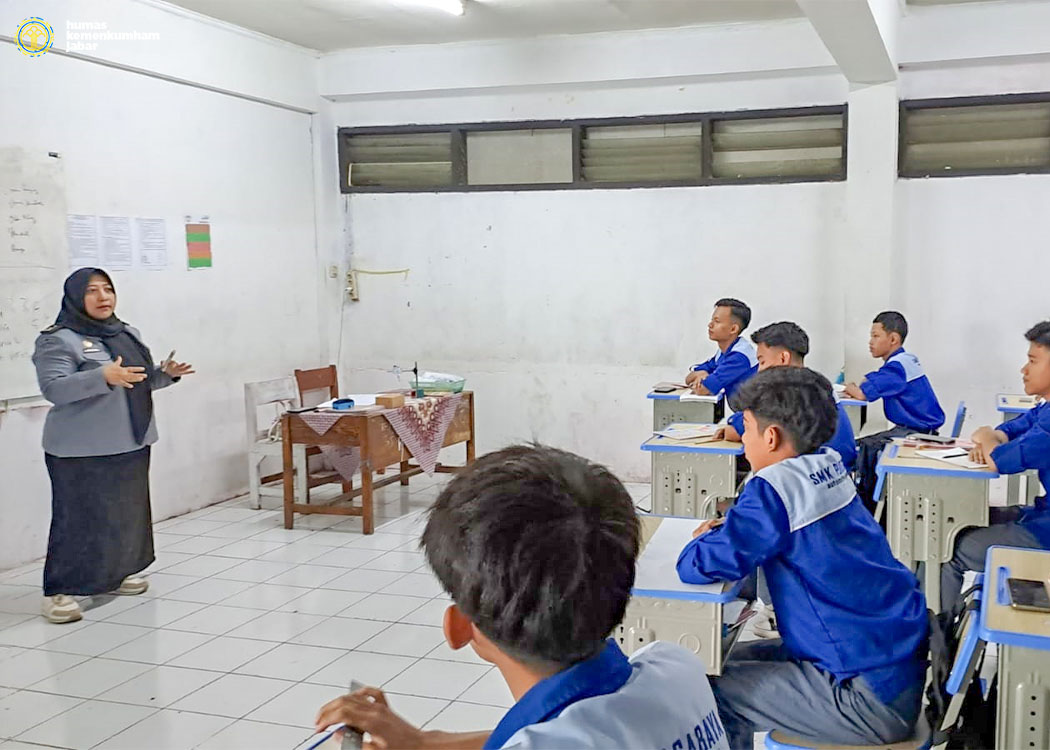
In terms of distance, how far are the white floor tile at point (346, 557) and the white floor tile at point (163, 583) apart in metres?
0.63

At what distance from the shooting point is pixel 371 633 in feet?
13.5

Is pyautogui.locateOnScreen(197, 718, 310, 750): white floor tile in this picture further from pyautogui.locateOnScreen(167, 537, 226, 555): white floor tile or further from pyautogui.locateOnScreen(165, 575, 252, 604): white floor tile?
pyautogui.locateOnScreen(167, 537, 226, 555): white floor tile

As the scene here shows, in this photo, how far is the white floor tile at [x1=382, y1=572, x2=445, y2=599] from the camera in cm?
462

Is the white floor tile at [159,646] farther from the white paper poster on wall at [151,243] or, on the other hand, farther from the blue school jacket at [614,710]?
the blue school jacket at [614,710]

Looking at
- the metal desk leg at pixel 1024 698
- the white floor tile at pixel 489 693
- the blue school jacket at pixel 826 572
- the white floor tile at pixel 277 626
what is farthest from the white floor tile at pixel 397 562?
the metal desk leg at pixel 1024 698

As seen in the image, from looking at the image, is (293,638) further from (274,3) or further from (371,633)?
(274,3)

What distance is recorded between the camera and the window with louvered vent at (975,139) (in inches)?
239

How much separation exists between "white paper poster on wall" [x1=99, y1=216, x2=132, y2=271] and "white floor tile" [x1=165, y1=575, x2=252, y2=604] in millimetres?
1859

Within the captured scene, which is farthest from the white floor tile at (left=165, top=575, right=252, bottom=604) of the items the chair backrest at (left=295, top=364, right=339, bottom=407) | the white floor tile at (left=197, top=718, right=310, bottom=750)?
the chair backrest at (left=295, top=364, right=339, bottom=407)

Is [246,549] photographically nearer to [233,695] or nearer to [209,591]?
[209,591]

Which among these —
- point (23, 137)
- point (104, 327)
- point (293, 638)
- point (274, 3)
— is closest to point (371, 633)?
point (293, 638)

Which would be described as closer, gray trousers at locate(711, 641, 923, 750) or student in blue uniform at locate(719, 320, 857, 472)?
gray trousers at locate(711, 641, 923, 750)

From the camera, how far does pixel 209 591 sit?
4.66 meters

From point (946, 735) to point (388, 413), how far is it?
402 centimetres
